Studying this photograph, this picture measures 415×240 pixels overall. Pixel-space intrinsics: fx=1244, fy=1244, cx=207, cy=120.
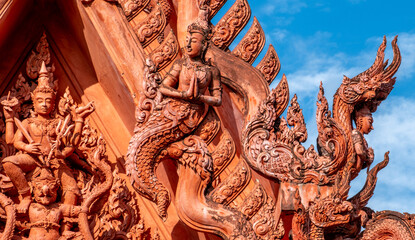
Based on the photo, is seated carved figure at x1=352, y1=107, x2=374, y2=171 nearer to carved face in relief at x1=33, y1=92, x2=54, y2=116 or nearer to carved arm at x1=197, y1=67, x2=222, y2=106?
carved arm at x1=197, y1=67, x2=222, y2=106

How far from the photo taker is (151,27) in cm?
1403

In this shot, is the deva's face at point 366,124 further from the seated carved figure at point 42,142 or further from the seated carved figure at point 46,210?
the seated carved figure at point 46,210

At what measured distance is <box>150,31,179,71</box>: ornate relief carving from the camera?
13781 millimetres

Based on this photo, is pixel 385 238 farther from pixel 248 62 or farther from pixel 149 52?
pixel 149 52

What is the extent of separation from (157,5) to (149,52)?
0.61m

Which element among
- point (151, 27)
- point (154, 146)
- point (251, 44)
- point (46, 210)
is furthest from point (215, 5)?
point (46, 210)

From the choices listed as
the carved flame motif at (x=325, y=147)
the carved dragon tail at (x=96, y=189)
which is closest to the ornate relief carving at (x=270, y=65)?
the carved flame motif at (x=325, y=147)

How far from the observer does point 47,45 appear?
13992mm

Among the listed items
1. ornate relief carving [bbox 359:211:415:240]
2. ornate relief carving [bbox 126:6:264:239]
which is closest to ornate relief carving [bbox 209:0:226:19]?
ornate relief carving [bbox 126:6:264:239]

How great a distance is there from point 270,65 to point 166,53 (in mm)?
1171

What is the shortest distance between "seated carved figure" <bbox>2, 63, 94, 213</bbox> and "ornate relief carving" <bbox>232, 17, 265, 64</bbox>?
71.4 inches

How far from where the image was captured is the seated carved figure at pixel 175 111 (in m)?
12.5

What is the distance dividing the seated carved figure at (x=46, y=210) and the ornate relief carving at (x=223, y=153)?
1.54m

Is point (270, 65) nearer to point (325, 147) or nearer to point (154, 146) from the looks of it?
point (325, 147)
